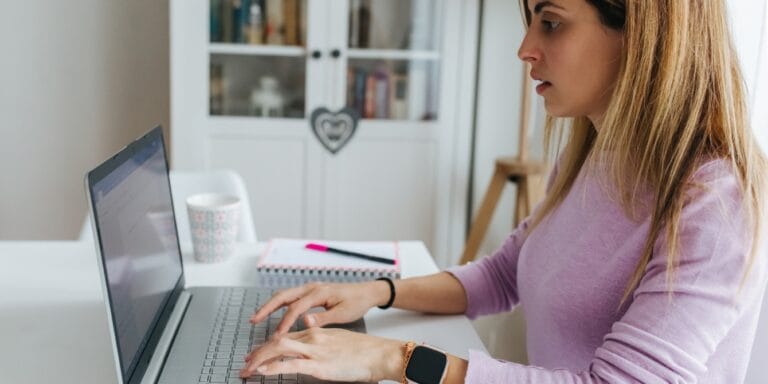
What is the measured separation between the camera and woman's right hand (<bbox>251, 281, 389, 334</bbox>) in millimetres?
1048

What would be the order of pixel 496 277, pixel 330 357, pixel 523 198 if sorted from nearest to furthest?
1. pixel 330 357
2. pixel 496 277
3. pixel 523 198

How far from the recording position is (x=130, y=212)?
0.94 meters

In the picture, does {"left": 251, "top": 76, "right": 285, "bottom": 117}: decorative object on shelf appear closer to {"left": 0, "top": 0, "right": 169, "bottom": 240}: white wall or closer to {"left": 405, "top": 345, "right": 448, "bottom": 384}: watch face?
{"left": 0, "top": 0, "right": 169, "bottom": 240}: white wall

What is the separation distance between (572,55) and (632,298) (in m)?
0.32

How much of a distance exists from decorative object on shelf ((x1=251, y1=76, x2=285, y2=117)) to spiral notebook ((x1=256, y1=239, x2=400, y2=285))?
4.66ft

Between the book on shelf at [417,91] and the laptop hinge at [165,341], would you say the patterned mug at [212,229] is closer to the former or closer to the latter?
the laptop hinge at [165,341]

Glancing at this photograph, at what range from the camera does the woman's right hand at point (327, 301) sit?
1048 millimetres

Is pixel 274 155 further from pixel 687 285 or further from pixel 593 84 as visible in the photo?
pixel 687 285

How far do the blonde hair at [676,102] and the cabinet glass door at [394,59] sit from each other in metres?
1.84

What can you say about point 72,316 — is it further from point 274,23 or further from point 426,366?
point 274,23

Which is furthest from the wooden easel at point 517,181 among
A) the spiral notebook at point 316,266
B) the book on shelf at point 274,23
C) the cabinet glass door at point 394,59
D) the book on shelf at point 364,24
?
the spiral notebook at point 316,266

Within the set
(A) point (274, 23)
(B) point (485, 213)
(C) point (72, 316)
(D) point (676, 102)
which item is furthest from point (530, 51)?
(A) point (274, 23)

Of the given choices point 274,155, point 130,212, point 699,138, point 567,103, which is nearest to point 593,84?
point 567,103

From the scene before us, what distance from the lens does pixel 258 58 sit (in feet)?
9.05
